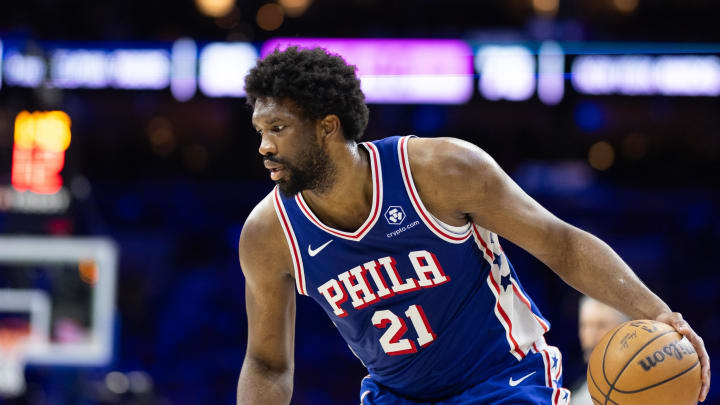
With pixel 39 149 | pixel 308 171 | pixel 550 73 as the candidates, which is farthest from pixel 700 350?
pixel 550 73

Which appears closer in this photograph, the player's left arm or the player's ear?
the player's left arm

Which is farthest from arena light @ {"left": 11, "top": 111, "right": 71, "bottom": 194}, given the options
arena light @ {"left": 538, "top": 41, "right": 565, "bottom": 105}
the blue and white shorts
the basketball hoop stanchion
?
the blue and white shorts

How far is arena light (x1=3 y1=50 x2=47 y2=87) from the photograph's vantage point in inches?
343

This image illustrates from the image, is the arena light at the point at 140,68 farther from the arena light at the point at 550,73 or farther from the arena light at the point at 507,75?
the arena light at the point at 550,73

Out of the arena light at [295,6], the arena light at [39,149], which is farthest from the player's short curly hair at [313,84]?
the arena light at [295,6]

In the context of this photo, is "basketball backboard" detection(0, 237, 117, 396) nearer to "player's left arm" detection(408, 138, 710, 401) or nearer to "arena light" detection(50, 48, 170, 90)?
"arena light" detection(50, 48, 170, 90)

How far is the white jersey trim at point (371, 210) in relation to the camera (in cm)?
267

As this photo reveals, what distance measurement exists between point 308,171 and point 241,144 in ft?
28.5

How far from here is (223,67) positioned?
9422mm

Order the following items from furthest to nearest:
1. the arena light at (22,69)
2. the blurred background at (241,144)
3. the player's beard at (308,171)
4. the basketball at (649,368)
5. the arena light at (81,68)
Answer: the arena light at (81,68) < the arena light at (22,69) < the blurred background at (241,144) < the player's beard at (308,171) < the basketball at (649,368)

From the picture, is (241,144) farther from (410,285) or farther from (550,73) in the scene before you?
(410,285)

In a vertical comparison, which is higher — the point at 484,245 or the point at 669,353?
the point at 484,245

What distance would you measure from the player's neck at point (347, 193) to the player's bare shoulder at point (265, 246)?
152 millimetres

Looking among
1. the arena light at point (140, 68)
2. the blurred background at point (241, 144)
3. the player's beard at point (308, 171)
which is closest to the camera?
the player's beard at point (308, 171)
